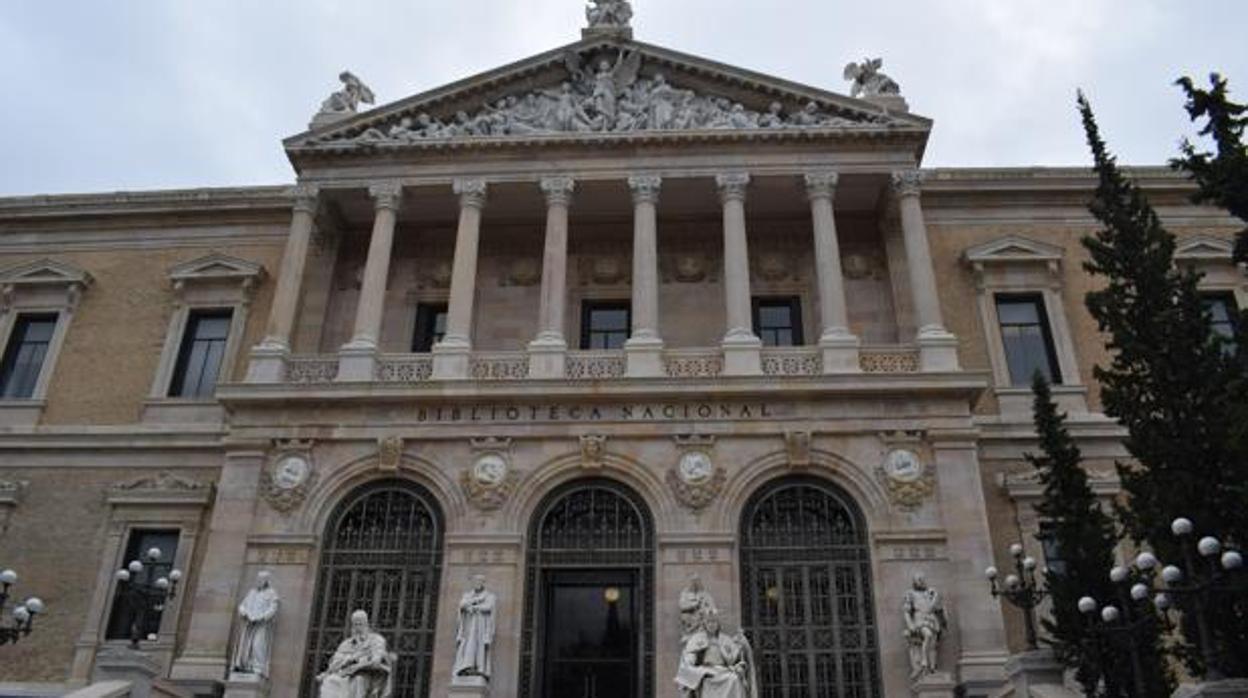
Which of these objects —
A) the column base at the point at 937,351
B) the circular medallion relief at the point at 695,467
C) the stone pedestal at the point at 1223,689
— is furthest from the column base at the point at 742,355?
the stone pedestal at the point at 1223,689

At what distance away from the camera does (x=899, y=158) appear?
21.9 metres

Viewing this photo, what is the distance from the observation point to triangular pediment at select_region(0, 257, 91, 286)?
2456cm

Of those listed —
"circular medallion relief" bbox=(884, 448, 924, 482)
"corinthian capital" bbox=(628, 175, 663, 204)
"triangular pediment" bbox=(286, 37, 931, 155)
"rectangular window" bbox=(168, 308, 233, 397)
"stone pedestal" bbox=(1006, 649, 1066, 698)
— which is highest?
"triangular pediment" bbox=(286, 37, 931, 155)

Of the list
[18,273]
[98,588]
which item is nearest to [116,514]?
[98,588]

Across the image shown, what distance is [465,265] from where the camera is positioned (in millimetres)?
21172

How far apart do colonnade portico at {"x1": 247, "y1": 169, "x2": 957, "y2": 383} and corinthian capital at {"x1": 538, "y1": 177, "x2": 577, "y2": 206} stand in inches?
0.8

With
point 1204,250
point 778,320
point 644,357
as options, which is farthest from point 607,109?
point 1204,250

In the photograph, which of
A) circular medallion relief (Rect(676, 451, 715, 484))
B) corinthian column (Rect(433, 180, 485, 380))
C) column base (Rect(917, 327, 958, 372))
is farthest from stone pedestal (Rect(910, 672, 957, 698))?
Result: corinthian column (Rect(433, 180, 485, 380))

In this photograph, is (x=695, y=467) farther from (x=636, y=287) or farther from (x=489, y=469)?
(x=636, y=287)

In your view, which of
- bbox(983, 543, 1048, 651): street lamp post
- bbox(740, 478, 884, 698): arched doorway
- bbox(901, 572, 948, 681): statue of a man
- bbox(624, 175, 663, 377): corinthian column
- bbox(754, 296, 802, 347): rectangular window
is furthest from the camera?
bbox(754, 296, 802, 347): rectangular window

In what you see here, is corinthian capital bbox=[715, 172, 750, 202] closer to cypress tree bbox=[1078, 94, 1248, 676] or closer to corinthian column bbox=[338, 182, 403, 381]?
corinthian column bbox=[338, 182, 403, 381]

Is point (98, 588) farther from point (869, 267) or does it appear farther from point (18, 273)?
point (869, 267)

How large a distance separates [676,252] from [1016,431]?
26.7ft

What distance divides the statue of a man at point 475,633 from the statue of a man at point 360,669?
Answer: 1265 millimetres
